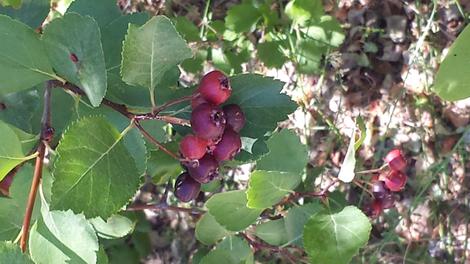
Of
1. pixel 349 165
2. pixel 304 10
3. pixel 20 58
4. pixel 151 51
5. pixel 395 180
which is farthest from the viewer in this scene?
pixel 304 10

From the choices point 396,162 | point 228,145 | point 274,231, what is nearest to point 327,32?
point 396,162

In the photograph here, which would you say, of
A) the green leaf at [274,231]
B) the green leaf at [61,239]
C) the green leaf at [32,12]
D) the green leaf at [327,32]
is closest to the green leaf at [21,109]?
the green leaf at [32,12]

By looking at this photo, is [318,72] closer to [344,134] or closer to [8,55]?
[344,134]

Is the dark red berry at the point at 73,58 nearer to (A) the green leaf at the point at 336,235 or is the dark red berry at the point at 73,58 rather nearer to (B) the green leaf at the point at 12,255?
(B) the green leaf at the point at 12,255

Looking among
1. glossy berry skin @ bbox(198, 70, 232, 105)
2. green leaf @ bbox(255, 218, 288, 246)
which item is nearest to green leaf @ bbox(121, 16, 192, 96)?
glossy berry skin @ bbox(198, 70, 232, 105)

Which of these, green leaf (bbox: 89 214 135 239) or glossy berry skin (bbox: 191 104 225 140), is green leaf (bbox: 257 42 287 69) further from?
glossy berry skin (bbox: 191 104 225 140)

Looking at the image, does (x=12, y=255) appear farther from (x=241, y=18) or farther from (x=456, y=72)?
(x=241, y=18)
